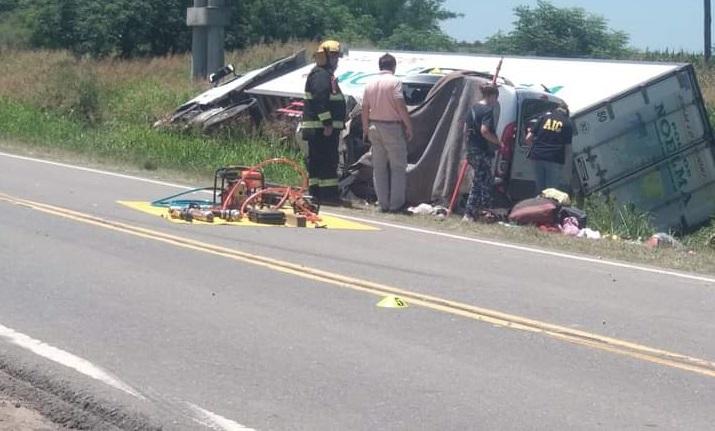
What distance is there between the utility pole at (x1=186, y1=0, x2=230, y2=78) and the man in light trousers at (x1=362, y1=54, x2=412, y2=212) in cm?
1292

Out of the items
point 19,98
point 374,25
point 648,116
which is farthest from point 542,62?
point 374,25

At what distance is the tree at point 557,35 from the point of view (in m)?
53.5

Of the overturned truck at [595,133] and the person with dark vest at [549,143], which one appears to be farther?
the overturned truck at [595,133]

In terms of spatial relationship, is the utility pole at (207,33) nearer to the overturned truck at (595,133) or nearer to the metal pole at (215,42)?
the metal pole at (215,42)

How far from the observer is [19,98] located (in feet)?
105

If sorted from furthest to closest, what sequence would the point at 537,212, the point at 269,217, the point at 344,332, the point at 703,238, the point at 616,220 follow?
the point at 703,238 → the point at 616,220 → the point at 537,212 → the point at 269,217 → the point at 344,332

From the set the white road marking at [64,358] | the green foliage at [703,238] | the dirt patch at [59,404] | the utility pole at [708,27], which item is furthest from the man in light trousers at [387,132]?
the utility pole at [708,27]

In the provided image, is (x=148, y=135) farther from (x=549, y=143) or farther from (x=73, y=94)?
(x=549, y=143)

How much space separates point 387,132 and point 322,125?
36.6 inches

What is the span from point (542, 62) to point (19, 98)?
1745cm

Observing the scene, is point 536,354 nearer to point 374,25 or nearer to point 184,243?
point 184,243

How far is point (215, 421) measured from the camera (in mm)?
6473

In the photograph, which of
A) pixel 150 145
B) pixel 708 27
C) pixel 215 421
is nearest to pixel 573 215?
pixel 215 421

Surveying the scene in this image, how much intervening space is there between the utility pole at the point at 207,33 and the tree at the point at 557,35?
25.4 metres
